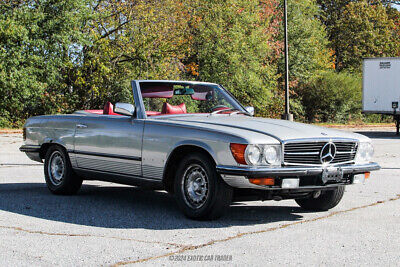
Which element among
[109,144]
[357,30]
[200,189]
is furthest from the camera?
[357,30]

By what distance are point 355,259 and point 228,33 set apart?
3250 centimetres

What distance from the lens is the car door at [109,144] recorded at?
707 cm

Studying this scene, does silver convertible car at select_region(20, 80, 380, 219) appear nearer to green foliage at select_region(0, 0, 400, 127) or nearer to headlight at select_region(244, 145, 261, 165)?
headlight at select_region(244, 145, 261, 165)

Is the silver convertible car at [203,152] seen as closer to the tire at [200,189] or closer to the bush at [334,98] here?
the tire at [200,189]

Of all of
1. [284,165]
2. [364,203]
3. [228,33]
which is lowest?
[364,203]

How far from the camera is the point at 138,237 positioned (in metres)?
5.59

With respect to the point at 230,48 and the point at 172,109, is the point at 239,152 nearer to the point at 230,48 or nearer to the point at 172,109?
the point at 172,109

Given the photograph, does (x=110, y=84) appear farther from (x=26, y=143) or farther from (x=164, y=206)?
(x=164, y=206)

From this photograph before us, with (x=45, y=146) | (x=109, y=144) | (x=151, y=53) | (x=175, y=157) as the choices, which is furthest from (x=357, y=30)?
(x=175, y=157)

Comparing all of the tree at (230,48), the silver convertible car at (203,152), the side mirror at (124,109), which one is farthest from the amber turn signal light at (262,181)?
the tree at (230,48)

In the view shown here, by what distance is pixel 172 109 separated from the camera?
7504 millimetres

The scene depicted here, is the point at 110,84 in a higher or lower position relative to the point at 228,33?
lower

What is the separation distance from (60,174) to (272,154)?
3.58 m

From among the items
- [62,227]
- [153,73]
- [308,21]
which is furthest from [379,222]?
[308,21]
